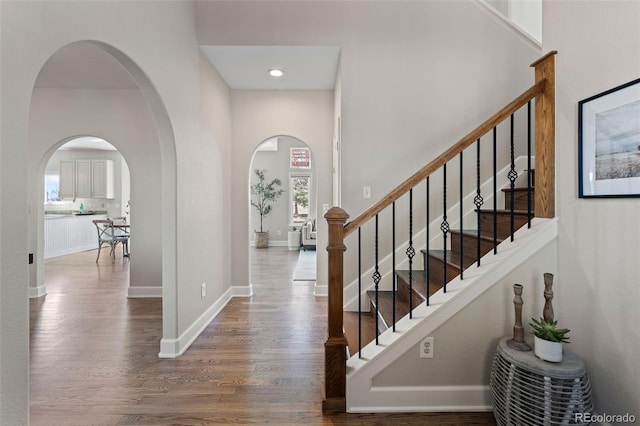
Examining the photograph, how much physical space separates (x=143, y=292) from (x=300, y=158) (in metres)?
6.18

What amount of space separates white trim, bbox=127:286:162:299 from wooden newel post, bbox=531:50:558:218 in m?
4.32

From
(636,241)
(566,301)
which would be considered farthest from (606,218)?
(566,301)

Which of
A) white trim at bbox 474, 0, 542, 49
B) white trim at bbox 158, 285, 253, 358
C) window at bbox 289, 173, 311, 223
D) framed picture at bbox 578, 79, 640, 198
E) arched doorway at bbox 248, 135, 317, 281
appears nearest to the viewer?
framed picture at bbox 578, 79, 640, 198

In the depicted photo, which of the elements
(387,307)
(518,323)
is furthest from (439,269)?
(518,323)


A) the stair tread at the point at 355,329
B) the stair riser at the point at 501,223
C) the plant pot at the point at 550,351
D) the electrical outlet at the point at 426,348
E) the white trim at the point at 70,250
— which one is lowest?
the stair tread at the point at 355,329

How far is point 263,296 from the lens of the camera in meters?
4.18

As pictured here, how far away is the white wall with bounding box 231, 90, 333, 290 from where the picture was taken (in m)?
4.16

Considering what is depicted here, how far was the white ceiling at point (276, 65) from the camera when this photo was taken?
3.16 meters

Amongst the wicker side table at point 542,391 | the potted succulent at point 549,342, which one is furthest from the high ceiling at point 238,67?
the wicker side table at point 542,391

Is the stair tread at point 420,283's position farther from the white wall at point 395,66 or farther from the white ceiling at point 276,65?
the white ceiling at point 276,65

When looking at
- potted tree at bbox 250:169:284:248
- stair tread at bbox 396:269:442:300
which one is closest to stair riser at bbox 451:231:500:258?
stair tread at bbox 396:269:442:300

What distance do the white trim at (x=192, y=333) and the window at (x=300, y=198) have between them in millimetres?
5542

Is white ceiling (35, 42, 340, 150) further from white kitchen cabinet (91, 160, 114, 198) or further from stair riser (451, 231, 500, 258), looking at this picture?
white kitchen cabinet (91, 160, 114, 198)

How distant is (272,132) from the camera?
418cm
